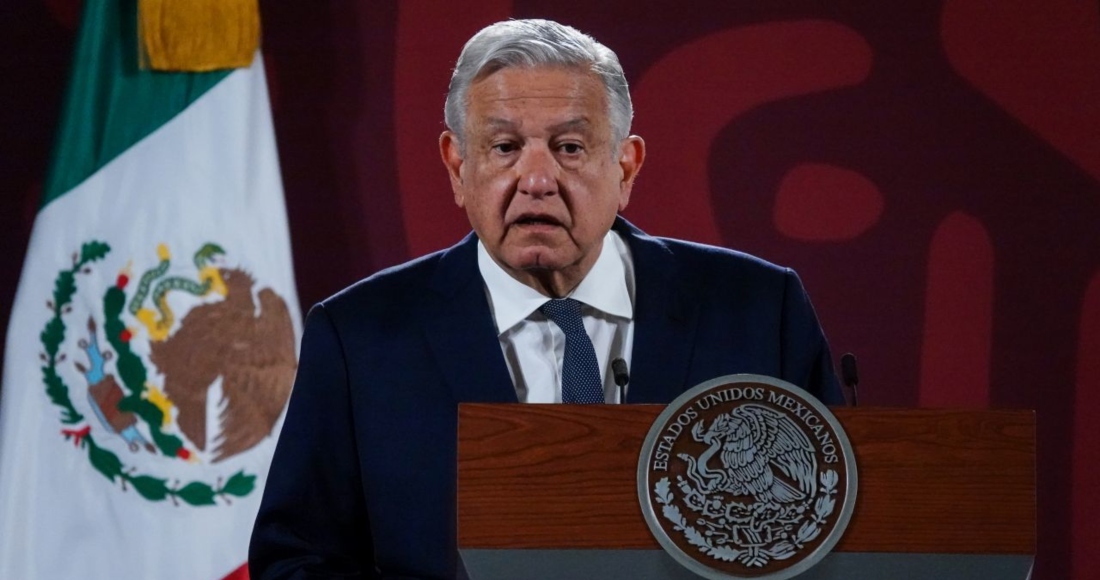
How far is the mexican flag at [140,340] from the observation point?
9.29 feet

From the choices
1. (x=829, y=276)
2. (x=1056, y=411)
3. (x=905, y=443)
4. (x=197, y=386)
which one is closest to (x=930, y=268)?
(x=829, y=276)

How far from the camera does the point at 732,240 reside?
120 inches

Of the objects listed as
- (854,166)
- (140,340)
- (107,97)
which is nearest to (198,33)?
(107,97)

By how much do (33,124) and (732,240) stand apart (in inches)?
65.4

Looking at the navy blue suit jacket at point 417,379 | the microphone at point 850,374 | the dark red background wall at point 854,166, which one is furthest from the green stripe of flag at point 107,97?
the microphone at point 850,374

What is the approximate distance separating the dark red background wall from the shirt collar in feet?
4.11

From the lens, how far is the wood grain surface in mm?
1198

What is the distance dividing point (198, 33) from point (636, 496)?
2033 mm

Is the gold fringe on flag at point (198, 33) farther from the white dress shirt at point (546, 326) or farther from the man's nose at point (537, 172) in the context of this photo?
the man's nose at point (537, 172)

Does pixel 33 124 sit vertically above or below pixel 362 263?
above

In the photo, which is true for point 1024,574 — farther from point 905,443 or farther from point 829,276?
point 829,276

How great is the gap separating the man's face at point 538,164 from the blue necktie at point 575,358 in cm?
6

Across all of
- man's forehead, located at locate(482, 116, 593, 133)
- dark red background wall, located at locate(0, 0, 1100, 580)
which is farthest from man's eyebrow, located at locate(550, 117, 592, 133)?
dark red background wall, located at locate(0, 0, 1100, 580)

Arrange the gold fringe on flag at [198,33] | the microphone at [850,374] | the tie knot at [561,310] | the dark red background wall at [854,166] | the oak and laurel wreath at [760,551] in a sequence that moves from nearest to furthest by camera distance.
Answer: the oak and laurel wreath at [760,551], the microphone at [850,374], the tie knot at [561,310], the gold fringe on flag at [198,33], the dark red background wall at [854,166]
